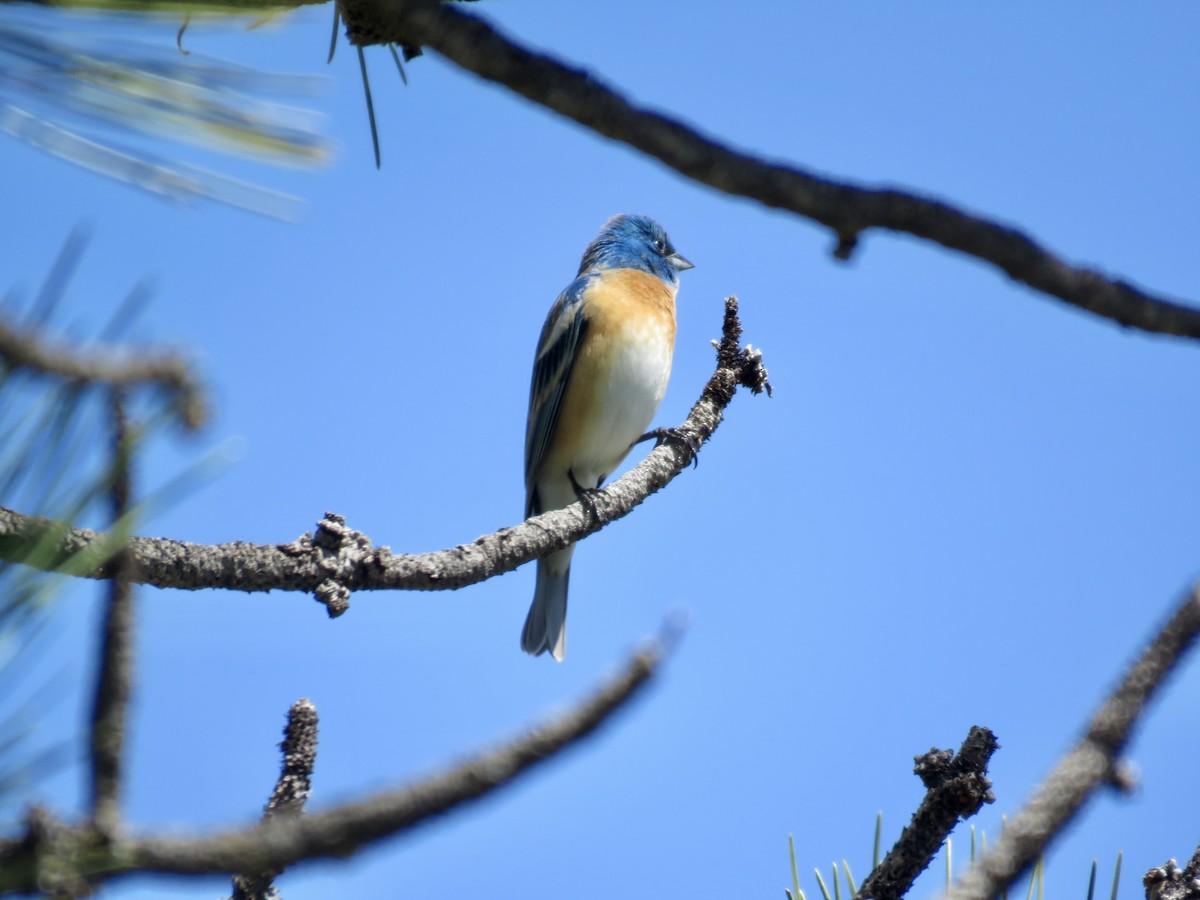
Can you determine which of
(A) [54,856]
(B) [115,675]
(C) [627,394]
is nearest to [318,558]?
(B) [115,675]

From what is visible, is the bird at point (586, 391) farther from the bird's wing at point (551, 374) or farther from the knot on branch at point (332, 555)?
the knot on branch at point (332, 555)

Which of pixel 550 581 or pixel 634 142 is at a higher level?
pixel 550 581

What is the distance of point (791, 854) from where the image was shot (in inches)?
119

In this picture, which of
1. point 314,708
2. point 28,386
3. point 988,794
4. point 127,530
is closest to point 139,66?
point 28,386

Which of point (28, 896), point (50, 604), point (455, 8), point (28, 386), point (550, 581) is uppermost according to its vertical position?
point (550, 581)

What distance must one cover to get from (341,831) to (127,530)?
0.56 meters

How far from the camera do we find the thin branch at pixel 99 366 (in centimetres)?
157

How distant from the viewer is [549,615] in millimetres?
7977

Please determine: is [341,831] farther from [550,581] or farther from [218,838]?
[550,581]

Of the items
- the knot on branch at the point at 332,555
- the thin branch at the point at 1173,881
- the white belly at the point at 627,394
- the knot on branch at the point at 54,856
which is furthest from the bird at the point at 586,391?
the knot on branch at the point at 54,856

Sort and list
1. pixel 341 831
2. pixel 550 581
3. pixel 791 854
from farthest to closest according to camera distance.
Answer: pixel 550 581 < pixel 791 854 < pixel 341 831

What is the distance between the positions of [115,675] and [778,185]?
96cm

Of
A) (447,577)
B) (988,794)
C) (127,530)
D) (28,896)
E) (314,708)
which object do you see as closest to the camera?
(28,896)

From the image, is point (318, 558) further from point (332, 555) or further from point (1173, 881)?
point (1173, 881)
